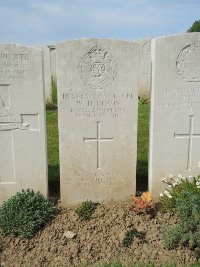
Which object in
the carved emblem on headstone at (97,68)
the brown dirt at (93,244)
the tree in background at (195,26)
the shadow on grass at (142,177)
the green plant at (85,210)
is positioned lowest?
the brown dirt at (93,244)

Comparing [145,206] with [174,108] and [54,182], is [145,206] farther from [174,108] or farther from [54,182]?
[54,182]

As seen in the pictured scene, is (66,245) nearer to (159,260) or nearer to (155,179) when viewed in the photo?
(159,260)

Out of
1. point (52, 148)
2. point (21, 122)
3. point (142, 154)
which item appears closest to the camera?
point (21, 122)

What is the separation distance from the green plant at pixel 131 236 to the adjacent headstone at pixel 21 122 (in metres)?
1.35

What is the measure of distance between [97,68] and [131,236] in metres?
2.11

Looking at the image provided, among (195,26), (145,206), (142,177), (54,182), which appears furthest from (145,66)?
(195,26)

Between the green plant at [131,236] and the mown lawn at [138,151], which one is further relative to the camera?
the mown lawn at [138,151]

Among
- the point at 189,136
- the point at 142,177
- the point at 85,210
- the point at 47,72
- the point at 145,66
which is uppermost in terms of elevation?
the point at 145,66

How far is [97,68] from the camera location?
446 centimetres

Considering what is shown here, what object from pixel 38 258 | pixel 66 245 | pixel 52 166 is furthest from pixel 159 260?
pixel 52 166

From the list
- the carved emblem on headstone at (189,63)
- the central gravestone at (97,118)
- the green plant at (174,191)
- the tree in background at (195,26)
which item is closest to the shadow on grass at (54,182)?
the central gravestone at (97,118)

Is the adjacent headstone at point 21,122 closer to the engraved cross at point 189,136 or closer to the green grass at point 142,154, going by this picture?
the green grass at point 142,154

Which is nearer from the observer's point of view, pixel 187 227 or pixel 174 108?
pixel 187 227

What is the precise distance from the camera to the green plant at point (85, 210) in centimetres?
447
